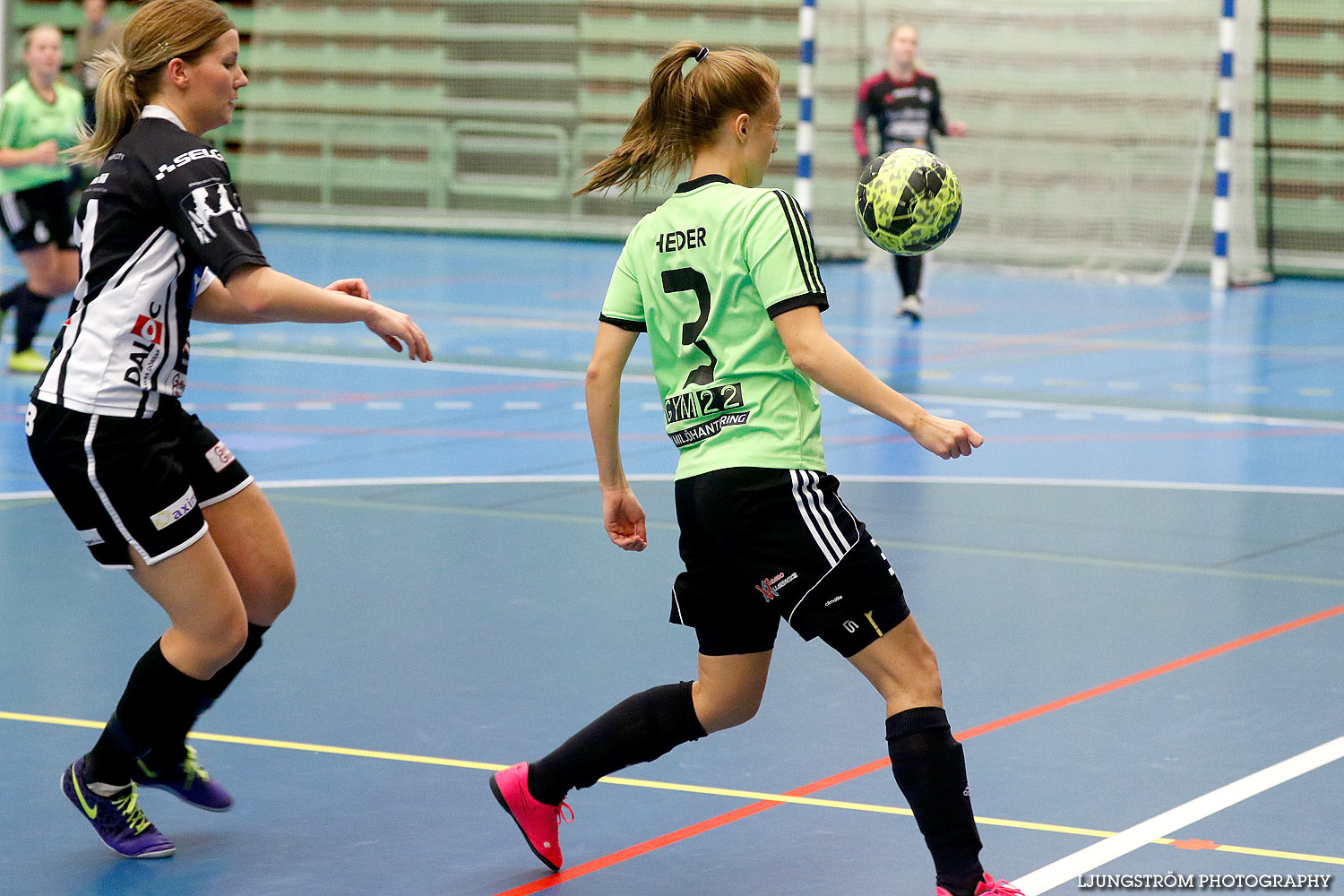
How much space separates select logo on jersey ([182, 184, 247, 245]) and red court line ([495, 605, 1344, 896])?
4.77 ft

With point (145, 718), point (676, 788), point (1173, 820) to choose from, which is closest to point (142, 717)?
point (145, 718)

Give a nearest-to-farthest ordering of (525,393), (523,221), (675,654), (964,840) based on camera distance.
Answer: (964,840) < (675,654) < (525,393) < (523,221)

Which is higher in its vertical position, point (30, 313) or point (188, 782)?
point (30, 313)

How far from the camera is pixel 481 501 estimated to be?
7.91m

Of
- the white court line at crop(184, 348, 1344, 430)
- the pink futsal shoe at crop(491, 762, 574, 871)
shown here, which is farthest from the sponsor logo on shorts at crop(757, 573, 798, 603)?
the white court line at crop(184, 348, 1344, 430)

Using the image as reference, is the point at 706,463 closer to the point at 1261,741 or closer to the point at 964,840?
the point at 964,840

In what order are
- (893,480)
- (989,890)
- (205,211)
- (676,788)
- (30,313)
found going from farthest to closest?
(30,313), (893,480), (676,788), (205,211), (989,890)

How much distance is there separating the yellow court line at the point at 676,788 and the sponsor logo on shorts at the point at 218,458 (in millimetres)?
935

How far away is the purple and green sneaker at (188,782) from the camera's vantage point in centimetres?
406

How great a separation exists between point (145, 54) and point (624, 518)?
54.0 inches

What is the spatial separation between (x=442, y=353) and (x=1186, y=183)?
29.0 ft

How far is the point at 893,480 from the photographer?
8383 millimetres

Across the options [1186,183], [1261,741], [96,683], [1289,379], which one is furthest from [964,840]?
[1186,183]

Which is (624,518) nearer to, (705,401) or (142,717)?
(705,401)
